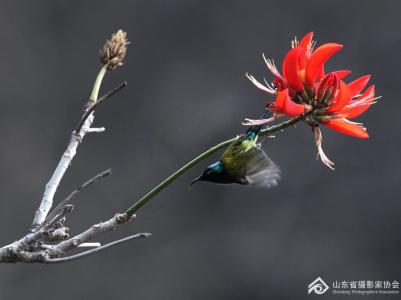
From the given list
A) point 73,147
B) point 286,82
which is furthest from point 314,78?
point 73,147

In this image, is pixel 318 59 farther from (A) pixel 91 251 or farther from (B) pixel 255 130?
(A) pixel 91 251

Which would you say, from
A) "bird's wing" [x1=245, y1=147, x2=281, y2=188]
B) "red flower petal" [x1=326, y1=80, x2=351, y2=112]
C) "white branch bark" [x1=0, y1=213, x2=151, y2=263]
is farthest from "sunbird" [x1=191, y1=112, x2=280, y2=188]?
"white branch bark" [x1=0, y1=213, x2=151, y2=263]

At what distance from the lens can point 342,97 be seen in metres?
0.73

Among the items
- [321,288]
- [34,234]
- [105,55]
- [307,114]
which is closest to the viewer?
[34,234]

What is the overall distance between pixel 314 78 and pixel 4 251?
396mm

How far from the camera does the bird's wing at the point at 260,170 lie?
812mm

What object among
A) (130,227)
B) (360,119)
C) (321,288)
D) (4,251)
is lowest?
(4,251)

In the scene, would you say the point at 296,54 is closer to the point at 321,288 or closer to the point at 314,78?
the point at 314,78

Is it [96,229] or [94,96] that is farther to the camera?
[94,96]

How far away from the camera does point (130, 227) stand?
2.56m

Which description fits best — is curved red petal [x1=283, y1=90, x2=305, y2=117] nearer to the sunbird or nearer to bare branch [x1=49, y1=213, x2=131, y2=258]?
the sunbird

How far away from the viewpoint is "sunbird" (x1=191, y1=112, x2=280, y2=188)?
2.69 feet

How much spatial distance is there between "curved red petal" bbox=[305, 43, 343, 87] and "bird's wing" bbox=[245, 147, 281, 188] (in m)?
0.12

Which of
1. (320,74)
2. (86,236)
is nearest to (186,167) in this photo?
(86,236)
